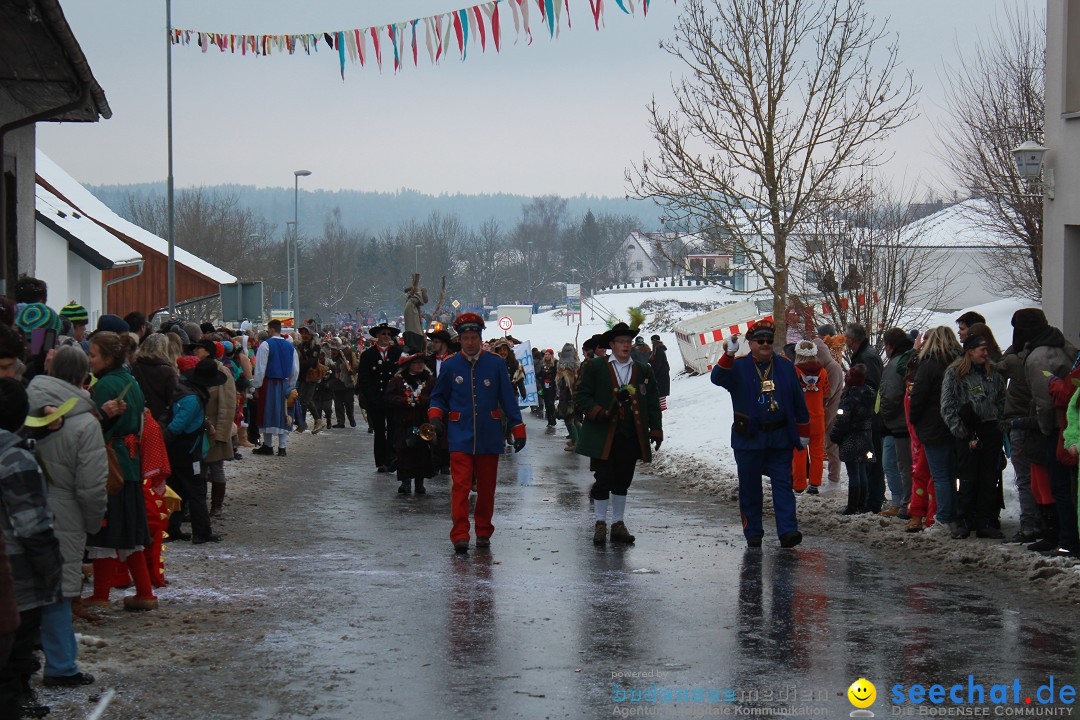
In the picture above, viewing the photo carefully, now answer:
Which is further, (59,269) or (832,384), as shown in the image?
(59,269)

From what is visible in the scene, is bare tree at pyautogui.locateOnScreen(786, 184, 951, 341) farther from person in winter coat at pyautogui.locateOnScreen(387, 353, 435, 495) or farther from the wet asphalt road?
the wet asphalt road

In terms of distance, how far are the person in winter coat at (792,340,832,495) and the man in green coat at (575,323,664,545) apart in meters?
3.64

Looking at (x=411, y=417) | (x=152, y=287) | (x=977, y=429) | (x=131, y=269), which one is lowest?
(x=411, y=417)

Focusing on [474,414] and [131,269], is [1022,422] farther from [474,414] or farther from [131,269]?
[131,269]

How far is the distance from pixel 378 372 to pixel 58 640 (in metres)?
11.2

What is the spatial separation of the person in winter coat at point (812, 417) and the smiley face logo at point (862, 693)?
27.6 ft

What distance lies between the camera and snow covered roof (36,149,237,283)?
1467 inches

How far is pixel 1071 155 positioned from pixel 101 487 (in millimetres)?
13460

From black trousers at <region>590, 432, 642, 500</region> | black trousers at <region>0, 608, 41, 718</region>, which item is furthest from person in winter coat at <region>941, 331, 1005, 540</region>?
black trousers at <region>0, 608, 41, 718</region>

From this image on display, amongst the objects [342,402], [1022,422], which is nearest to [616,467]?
[1022,422]

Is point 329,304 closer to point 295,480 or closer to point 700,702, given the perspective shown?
point 295,480

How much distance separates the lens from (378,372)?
57.3ft

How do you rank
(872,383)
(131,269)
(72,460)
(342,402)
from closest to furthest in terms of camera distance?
(72,460)
(872,383)
(342,402)
(131,269)

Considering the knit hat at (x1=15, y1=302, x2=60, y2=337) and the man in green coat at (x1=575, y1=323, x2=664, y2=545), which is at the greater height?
the knit hat at (x1=15, y1=302, x2=60, y2=337)
